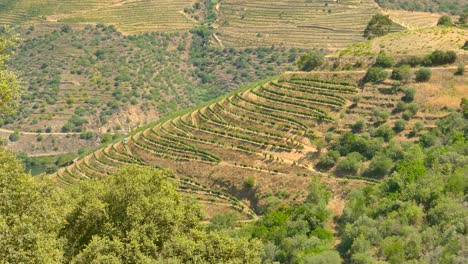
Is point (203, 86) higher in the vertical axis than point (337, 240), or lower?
lower

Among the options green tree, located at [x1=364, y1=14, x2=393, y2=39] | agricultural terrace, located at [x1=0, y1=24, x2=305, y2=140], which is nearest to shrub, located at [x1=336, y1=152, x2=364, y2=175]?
green tree, located at [x1=364, y1=14, x2=393, y2=39]

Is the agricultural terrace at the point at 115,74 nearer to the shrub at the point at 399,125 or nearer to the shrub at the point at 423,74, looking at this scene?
the shrub at the point at 423,74

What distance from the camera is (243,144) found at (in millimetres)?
62375

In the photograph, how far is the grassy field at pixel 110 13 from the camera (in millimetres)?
129500

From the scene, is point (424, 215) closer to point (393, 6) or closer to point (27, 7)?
point (393, 6)

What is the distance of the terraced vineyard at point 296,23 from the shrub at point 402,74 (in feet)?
141

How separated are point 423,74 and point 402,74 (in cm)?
184

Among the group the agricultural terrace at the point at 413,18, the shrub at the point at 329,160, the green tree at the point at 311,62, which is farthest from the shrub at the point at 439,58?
the agricultural terrace at the point at 413,18

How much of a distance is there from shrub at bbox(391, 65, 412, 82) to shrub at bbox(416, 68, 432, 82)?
880 millimetres

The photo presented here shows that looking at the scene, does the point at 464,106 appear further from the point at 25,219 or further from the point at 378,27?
the point at 25,219

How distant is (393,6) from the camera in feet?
391

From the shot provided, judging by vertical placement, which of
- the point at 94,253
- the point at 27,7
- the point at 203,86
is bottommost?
the point at 203,86

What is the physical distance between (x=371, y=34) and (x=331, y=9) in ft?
127

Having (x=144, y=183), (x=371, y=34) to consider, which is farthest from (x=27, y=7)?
(x=144, y=183)
